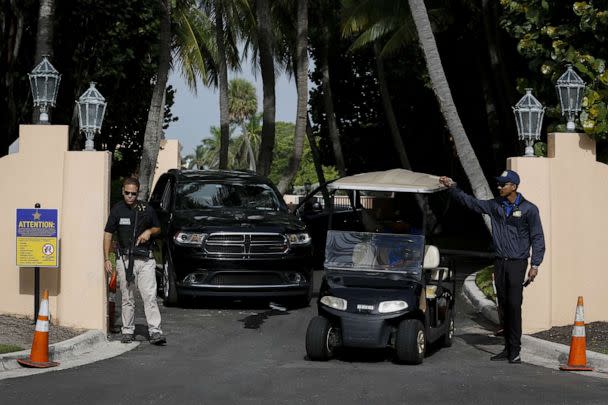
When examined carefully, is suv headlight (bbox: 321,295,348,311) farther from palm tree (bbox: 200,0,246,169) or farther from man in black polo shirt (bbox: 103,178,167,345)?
palm tree (bbox: 200,0,246,169)

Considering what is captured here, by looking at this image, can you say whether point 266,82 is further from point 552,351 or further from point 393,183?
point 552,351

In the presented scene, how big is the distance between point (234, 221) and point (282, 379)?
6383mm

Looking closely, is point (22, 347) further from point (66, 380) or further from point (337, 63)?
point (337, 63)

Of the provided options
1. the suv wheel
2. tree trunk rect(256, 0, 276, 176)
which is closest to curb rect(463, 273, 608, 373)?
the suv wheel

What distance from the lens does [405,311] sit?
1191 centimetres

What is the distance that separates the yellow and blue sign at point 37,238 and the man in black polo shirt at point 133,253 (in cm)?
69

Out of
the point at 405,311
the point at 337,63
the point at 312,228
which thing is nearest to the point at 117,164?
the point at 337,63

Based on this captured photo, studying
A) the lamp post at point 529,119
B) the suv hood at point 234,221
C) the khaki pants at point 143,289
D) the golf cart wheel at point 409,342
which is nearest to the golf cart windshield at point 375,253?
the golf cart wheel at point 409,342

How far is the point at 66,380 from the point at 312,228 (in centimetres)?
1444

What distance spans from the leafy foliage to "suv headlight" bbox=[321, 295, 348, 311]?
227 inches

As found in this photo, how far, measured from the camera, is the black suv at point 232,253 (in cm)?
1653

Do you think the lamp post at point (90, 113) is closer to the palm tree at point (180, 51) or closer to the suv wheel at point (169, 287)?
the suv wheel at point (169, 287)

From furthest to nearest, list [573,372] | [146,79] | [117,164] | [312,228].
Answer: [117,164]
[146,79]
[312,228]
[573,372]

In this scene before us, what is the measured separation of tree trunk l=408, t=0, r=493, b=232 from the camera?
19422mm
